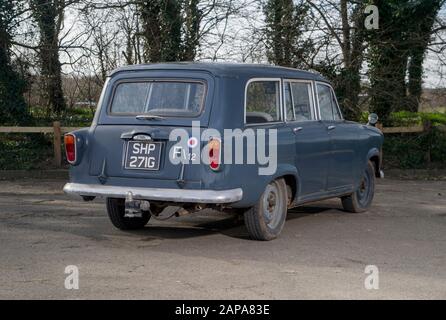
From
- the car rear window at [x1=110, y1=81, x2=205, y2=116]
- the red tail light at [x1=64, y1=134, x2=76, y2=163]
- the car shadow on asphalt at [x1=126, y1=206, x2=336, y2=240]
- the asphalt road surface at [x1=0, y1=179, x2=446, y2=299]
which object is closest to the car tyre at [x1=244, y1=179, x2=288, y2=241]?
the asphalt road surface at [x1=0, y1=179, x2=446, y2=299]

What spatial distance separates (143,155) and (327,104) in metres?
3.08

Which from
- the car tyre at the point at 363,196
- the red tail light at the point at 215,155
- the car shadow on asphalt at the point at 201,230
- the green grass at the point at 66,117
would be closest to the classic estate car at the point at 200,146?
the red tail light at the point at 215,155

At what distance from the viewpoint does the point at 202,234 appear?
849cm

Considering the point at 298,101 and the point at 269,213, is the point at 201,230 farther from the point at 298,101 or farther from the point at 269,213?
the point at 298,101

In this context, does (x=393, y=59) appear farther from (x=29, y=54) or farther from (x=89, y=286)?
(x=89, y=286)

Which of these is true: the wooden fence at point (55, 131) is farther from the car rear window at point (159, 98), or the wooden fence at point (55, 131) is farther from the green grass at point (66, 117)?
the car rear window at point (159, 98)

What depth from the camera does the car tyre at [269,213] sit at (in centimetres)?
782

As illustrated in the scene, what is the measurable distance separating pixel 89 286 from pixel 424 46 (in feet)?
46.4

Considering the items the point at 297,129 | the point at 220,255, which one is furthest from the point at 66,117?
the point at 220,255

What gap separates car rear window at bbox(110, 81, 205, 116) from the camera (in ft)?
25.3

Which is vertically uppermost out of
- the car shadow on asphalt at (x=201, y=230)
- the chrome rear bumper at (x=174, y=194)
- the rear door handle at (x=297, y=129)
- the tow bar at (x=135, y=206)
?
the rear door handle at (x=297, y=129)

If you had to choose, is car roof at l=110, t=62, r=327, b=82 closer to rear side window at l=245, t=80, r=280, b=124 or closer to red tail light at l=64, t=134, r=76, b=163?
rear side window at l=245, t=80, r=280, b=124

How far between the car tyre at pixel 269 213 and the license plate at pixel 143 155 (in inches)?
46.3

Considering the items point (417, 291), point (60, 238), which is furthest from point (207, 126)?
point (417, 291)
